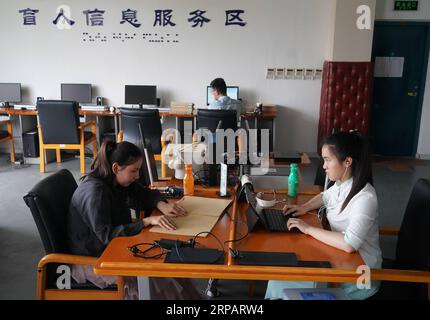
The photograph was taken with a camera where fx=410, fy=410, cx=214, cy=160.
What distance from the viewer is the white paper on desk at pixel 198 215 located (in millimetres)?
1810

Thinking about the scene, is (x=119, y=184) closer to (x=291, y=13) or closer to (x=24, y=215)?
(x=24, y=215)

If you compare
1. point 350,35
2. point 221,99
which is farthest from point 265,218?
point 350,35

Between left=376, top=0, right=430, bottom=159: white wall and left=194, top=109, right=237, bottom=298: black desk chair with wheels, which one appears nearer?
left=194, top=109, right=237, bottom=298: black desk chair with wheels

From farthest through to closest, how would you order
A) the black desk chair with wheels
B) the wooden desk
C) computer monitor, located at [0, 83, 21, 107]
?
computer monitor, located at [0, 83, 21, 107] → the black desk chair with wheels → the wooden desk

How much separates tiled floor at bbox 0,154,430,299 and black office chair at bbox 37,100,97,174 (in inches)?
16.1

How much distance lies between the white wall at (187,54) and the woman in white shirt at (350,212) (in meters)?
4.34

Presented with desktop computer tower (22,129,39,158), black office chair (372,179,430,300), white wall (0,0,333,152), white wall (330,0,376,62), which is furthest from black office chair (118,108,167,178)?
black office chair (372,179,430,300)

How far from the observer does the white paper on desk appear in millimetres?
1810

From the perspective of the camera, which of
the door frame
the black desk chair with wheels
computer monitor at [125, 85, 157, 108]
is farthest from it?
computer monitor at [125, 85, 157, 108]

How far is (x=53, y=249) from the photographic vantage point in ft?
5.86

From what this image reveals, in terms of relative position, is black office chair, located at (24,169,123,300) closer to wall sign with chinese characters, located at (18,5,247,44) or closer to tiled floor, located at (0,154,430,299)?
tiled floor, located at (0,154,430,299)

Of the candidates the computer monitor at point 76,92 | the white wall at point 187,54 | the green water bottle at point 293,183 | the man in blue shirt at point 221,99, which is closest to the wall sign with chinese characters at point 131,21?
the white wall at point 187,54

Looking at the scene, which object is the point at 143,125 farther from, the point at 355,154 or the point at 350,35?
the point at 355,154

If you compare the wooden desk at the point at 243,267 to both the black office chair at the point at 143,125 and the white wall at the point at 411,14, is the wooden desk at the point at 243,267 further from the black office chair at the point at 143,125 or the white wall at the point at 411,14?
the white wall at the point at 411,14
